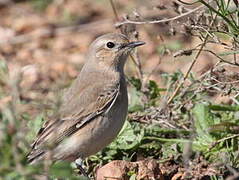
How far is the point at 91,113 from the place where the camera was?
6.60m

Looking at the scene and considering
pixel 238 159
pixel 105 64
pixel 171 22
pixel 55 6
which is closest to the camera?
pixel 238 159

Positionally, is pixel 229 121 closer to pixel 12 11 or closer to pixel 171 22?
pixel 171 22

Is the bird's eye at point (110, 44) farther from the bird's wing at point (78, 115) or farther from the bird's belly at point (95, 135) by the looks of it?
the bird's belly at point (95, 135)

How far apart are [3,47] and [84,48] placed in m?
1.21

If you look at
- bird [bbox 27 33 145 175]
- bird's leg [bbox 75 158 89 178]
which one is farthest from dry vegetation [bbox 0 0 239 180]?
bird [bbox 27 33 145 175]

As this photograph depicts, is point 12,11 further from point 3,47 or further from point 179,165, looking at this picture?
point 179,165

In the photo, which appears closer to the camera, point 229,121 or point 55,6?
point 229,121

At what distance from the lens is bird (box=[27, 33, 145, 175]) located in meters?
6.32

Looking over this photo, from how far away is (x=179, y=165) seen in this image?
6621mm

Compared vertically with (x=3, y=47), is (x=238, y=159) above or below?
below

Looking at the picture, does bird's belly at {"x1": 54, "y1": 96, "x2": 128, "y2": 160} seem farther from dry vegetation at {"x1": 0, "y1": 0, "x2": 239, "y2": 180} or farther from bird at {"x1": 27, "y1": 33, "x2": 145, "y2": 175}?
dry vegetation at {"x1": 0, "y1": 0, "x2": 239, "y2": 180}

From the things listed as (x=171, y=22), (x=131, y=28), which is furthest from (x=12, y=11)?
(x=171, y=22)

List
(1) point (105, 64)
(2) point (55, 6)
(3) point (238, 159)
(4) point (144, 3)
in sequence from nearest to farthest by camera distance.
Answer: (3) point (238, 159), (1) point (105, 64), (4) point (144, 3), (2) point (55, 6)

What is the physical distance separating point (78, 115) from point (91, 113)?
120mm
